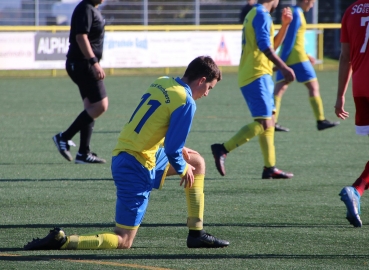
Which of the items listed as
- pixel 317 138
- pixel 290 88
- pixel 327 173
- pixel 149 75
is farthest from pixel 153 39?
pixel 327 173

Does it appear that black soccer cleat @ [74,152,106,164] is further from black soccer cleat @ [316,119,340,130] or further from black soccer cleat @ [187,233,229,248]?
black soccer cleat @ [187,233,229,248]

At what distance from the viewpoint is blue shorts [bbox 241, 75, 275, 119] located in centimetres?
847

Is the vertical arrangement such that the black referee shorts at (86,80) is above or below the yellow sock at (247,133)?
above

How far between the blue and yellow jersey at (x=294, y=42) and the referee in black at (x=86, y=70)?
137 inches

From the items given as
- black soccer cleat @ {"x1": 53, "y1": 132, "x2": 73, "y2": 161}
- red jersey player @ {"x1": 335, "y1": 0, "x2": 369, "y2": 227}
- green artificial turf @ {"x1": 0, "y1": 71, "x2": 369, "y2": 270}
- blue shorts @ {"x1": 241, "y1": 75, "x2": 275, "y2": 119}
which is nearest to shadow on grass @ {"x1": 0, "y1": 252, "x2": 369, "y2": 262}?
green artificial turf @ {"x1": 0, "y1": 71, "x2": 369, "y2": 270}

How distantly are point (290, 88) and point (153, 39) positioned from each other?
5.84 metres

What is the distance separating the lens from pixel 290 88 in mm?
21156

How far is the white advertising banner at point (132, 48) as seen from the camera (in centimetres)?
2358

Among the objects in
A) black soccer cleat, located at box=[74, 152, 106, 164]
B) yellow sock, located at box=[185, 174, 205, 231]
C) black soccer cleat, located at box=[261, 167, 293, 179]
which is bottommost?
black soccer cleat, located at box=[74, 152, 106, 164]

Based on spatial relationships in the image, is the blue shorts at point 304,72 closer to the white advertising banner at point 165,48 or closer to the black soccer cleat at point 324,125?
the black soccer cleat at point 324,125

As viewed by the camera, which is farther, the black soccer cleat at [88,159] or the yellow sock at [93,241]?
the black soccer cleat at [88,159]

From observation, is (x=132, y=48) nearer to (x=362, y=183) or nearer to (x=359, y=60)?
(x=359, y=60)

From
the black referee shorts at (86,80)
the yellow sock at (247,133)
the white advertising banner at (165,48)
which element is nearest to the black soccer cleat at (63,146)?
the black referee shorts at (86,80)

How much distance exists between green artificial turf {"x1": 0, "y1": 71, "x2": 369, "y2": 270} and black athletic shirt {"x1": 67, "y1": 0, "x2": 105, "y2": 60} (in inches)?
52.7
